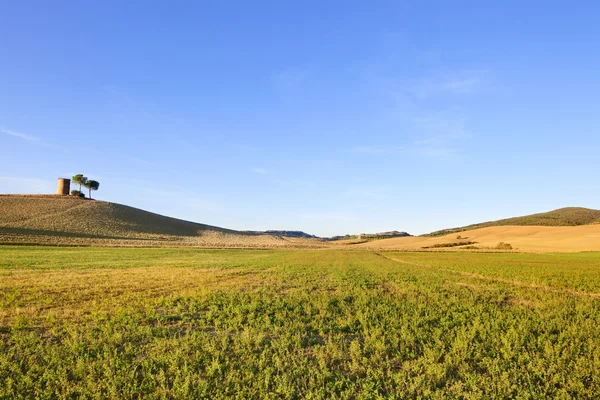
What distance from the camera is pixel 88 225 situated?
113 metres

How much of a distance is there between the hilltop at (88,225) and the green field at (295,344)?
77.1m

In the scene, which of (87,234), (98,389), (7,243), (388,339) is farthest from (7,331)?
(87,234)

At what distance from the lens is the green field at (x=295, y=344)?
834 centimetres

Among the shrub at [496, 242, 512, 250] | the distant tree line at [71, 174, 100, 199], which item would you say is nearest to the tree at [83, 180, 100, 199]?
the distant tree line at [71, 174, 100, 199]

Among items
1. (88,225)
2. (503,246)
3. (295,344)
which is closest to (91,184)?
(88,225)

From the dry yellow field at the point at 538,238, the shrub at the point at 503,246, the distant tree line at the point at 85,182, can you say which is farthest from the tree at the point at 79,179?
the shrub at the point at 503,246

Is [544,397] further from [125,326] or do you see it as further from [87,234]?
[87,234]

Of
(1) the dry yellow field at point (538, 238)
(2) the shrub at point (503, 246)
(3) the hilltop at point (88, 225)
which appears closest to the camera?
(1) the dry yellow field at point (538, 238)

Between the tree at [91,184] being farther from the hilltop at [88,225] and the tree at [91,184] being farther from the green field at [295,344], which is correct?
the green field at [295,344]

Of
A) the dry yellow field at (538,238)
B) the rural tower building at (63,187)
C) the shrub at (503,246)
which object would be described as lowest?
the shrub at (503,246)

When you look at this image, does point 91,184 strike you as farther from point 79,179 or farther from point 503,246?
point 503,246

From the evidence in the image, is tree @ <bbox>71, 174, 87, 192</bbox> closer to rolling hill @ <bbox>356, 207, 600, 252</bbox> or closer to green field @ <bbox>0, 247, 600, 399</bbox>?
rolling hill @ <bbox>356, 207, 600, 252</bbox>

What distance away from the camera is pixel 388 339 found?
11.8 metres

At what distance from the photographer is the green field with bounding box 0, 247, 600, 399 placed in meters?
8.34
